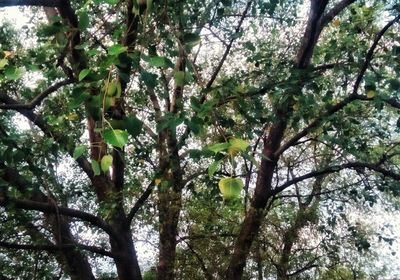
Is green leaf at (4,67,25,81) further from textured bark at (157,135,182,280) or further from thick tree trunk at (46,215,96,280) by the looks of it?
thick tree trunk at (46,215,96,280)

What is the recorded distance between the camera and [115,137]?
3.66 ft

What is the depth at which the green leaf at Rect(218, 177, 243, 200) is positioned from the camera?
1.05 m

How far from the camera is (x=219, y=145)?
3.58ft

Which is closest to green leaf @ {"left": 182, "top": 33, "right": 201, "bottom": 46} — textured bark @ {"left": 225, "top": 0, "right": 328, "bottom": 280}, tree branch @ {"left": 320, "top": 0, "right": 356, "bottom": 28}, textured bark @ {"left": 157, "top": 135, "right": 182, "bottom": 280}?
textured bark @ {"left": 157, "top": 135, "right": 182, "bottom": 280}

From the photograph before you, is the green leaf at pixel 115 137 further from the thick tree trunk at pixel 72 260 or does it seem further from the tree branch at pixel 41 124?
the thick tree trunk at pixel 72 260

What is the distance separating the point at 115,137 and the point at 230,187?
31 cm

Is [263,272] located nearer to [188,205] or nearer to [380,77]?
[188,205]

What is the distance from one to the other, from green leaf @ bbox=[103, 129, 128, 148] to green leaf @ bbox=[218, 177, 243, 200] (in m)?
0.27

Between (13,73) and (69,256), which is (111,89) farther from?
(69,256)

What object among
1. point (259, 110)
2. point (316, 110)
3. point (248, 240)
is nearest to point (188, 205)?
point (248, 240)

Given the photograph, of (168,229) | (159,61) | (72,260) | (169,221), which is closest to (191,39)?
(159,61)

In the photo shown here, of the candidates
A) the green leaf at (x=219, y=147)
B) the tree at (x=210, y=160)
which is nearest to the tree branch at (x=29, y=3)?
the tree at (x=210, y=160)

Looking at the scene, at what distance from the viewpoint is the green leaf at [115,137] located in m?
1.10

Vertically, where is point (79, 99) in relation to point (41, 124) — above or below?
below
